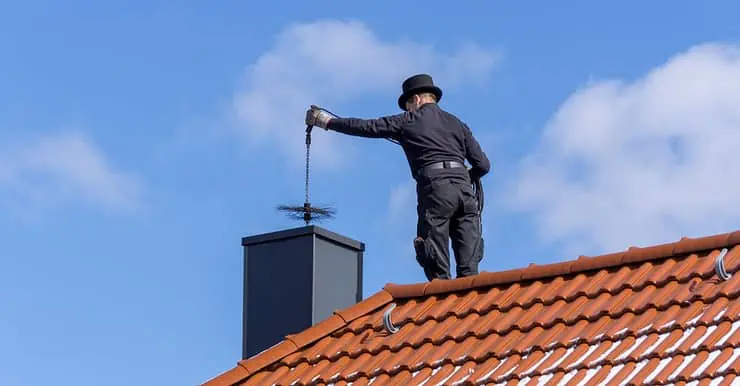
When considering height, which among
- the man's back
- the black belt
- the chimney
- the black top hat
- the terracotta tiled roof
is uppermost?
the black top hat

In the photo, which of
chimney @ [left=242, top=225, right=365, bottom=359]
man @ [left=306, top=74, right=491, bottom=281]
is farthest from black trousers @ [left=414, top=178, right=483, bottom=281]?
chimney @ [left=242, top=225, right=365, bottom=359]

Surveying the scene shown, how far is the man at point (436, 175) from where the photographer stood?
10.9 m

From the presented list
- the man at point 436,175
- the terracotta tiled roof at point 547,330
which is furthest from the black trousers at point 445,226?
the terracotta tiled roof at point 547,330

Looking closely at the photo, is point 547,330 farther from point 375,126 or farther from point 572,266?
point 375,126

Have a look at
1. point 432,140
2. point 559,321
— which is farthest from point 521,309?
point 432,140

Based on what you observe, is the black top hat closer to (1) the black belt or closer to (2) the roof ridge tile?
(1) the black belt

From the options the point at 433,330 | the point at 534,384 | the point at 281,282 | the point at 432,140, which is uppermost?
the point at 432,140

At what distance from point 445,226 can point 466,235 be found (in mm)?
244

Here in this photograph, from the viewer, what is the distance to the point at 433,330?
9.46 m

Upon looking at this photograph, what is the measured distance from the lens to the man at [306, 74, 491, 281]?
35.8 ft

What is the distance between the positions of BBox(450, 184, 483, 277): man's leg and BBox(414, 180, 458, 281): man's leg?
0.56 ft

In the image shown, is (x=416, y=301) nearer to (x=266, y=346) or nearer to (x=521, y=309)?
(x=521, y=309)

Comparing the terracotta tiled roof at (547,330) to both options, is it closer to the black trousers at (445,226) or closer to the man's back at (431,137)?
the black trousers at (445,226)

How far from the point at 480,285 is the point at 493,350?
3.32 feet
